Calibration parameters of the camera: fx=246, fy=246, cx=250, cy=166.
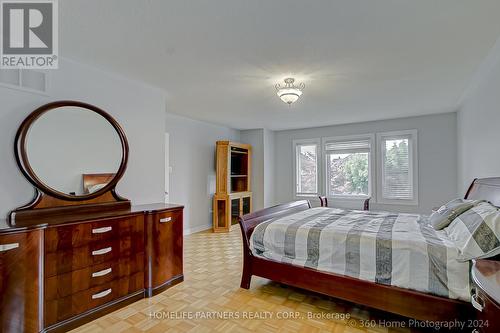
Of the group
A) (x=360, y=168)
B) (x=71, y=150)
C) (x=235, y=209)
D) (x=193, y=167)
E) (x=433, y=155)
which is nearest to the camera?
(x=71, y=150)

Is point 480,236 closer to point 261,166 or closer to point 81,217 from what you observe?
point 81,217

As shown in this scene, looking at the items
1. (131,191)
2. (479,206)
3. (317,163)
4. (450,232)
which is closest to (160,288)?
(131,191)

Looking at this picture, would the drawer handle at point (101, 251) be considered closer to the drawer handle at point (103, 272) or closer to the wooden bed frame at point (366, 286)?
the drawer handle at point (103, 272)

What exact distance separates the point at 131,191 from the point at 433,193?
5.25 meters

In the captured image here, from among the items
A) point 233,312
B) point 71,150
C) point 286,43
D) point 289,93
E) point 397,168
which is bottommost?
point 233,312

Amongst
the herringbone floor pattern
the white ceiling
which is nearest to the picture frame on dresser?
the herringbone floor pattern

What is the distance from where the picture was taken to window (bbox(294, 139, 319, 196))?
6.09m

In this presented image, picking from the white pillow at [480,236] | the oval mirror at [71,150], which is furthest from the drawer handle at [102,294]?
the white pillow at [480,236]

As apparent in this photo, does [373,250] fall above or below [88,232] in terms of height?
below

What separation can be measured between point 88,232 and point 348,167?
508cm

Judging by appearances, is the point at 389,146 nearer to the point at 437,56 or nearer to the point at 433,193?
the point at 433,193

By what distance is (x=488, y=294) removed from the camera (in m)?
1.00

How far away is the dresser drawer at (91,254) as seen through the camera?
6.34 ft

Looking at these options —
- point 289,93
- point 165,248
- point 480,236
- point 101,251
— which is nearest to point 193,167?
Answer: point 165,248
